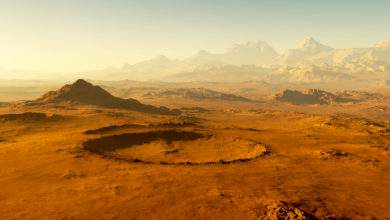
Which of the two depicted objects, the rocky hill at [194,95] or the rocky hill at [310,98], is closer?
the rocky hill at [310,98]

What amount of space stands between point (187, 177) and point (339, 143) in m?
21.7

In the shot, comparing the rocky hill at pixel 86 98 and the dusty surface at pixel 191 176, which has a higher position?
the rocky hill at pixel 86 98

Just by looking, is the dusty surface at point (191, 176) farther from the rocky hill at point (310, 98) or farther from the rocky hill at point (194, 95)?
the rocky hill at point (194, 95)

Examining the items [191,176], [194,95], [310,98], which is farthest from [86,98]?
[310,98]

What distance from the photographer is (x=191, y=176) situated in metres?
24.5

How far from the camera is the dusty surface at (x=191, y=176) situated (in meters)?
18.7

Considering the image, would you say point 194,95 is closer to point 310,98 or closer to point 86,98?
point 310,98

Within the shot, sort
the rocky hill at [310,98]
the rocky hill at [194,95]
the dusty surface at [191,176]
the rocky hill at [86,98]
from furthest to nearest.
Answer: the rocky hill at [194,95] < the rocky hill at [310,98] < the rocky hill at [86,98] < the dusty surface at [191,176]

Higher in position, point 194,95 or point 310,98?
point 194,95

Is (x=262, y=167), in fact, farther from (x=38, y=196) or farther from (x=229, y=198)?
(x=38, y=196)

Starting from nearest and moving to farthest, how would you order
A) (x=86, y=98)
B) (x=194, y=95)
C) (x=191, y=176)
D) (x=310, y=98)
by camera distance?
1. (x=191, y=176)
2. (x=86, y=98)
3. (x=310, y=98)
4. (x=194, y=95)

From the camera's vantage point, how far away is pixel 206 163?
28438mm

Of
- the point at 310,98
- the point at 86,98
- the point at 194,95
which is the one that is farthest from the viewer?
the point at 194,95

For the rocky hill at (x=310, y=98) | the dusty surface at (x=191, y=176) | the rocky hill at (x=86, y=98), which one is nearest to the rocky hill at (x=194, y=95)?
the rocky hill at (x=310, y=98)
